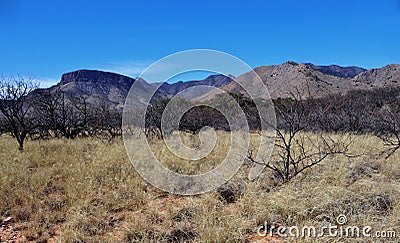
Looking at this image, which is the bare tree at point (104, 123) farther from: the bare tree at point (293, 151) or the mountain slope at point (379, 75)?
the mountain slope at point (379, 75)

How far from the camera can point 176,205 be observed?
393 cm

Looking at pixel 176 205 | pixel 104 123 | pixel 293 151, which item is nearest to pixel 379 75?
pixel 104 123

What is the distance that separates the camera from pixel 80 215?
11.3 feet

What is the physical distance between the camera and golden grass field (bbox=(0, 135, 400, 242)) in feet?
10.0

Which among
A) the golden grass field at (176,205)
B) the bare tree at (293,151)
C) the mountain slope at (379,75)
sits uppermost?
the mountain slope at (379,75)

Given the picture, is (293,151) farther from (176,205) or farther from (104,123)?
(104,123)

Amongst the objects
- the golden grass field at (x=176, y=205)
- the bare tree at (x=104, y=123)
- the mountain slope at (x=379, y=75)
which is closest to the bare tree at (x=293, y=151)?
the golden grass field at (x=176, y=205)

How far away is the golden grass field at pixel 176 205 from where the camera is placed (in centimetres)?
305

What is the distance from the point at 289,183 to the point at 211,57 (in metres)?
2.56

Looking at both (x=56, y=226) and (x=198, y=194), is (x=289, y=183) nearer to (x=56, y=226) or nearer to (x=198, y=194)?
(x=198, y=194)

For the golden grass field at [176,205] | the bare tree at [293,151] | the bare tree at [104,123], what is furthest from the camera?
the bare tree at [104,123]

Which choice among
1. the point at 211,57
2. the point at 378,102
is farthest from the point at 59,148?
the point at 378,102

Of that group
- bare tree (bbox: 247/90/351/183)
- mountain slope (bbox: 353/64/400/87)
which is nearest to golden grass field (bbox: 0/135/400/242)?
bare tree (bbox: 247/90/351/183)

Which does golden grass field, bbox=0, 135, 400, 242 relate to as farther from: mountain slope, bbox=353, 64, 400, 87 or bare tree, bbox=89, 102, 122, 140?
mountain slope, bbox=353, 64, 400, 87
